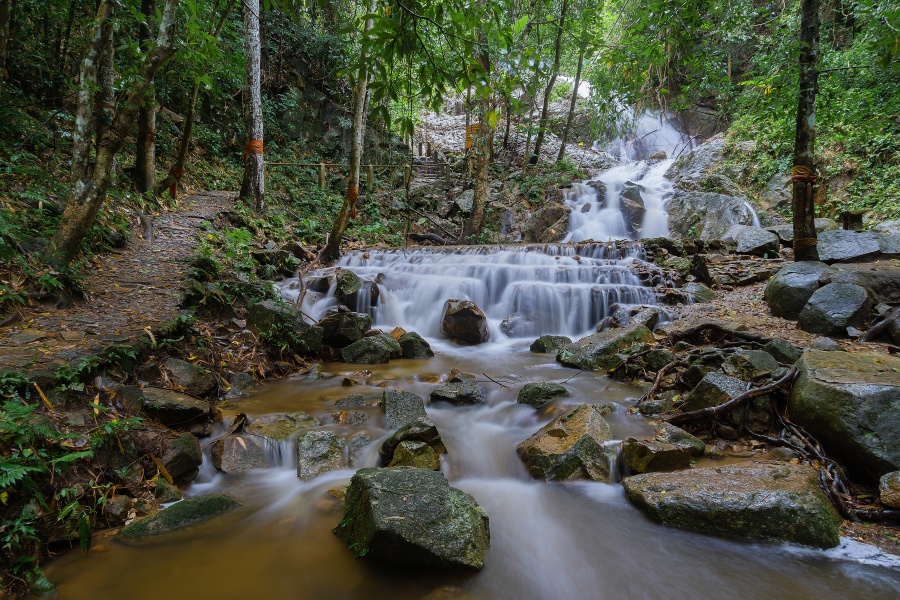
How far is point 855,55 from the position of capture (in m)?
11.2

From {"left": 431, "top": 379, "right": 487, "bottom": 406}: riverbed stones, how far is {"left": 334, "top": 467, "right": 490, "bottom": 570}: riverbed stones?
225 cm

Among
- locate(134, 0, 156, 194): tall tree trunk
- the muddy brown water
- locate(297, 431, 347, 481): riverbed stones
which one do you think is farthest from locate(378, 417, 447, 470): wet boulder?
locate(134, 0, 156, 194): tall tree trunk

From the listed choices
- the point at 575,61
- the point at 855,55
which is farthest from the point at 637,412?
the point at 575,61

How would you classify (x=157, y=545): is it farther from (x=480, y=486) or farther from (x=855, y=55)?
(x=855, y=55)

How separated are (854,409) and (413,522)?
10.1ft

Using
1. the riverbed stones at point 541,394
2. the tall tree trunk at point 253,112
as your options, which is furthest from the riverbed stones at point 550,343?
the tall tree trunk at point 253,112

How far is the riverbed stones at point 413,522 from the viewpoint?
237 cm

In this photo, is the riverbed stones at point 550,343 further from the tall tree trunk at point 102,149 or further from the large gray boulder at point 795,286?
the tall tree trunk at point 102,149

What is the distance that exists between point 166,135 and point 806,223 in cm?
1351

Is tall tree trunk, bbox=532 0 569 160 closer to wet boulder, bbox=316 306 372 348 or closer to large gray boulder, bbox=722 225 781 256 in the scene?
large gray boulder, bbox=722 225 781 256

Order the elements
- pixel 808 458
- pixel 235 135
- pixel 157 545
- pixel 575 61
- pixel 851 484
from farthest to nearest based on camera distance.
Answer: pixel 575 61 → pixel 235 135 → pixel 808 458 → pixel 851 484 → pixel 157 545

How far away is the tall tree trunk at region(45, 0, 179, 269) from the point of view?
4438mm

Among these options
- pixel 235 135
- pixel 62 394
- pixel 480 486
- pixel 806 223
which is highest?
pixel 235 135

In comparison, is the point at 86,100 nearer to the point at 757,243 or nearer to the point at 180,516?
the point at 180,516
